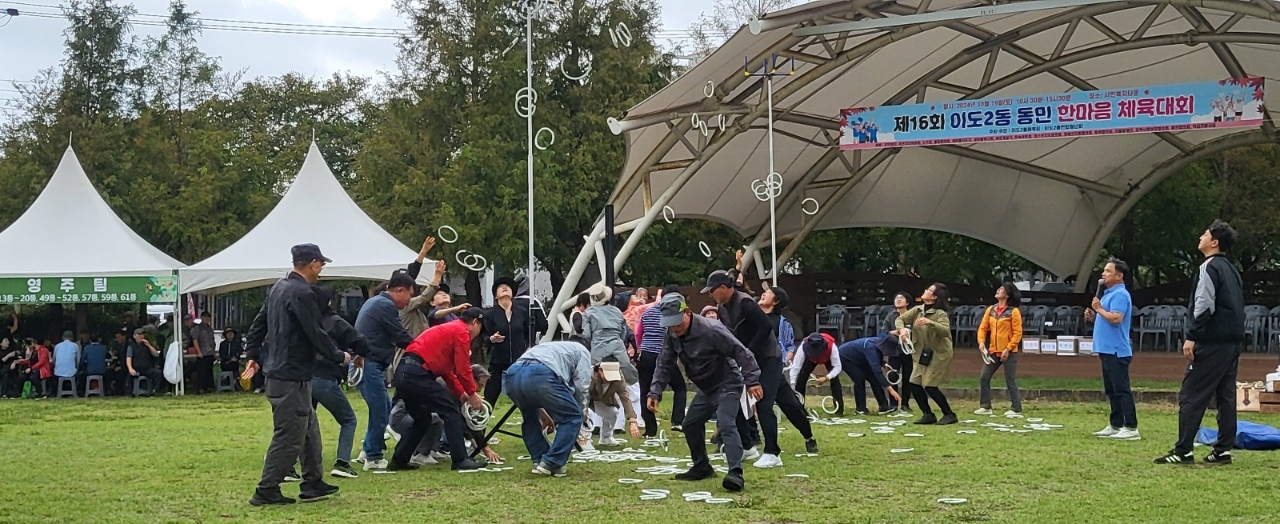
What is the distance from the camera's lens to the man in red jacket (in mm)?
9227

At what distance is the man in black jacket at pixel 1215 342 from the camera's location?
30.0 ft

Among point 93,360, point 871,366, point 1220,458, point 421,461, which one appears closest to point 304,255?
point 421,461

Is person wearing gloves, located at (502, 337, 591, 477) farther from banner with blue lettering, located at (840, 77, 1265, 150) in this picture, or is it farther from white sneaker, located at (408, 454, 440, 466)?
banner with blue lettering, located at (840, 77, 1265, 150)

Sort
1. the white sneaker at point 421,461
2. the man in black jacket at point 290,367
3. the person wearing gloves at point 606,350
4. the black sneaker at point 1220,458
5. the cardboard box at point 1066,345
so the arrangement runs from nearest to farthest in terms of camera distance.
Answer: the man in black jacket at point 290,367, the black sneaker at point 1220,458, the white sneaker at point 421,461, the person wearing gloves at point 606,350, the cardboard box at point 1066,345

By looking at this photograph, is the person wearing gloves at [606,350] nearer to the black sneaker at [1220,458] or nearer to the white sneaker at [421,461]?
the white sneaker at [421,461]

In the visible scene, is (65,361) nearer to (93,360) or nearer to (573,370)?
(93,360)

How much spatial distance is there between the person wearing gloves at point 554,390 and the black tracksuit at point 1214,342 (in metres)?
4.21

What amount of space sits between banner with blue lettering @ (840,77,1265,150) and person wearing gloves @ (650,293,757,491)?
13.2 meters

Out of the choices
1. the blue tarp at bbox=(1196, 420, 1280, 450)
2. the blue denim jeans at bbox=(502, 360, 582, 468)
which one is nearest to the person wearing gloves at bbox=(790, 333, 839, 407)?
the blue tarp at bbox=(1196, 420, 1280, 450)

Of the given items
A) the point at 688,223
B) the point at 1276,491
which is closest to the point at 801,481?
the point at 1276,491

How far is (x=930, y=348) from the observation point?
42.5ft

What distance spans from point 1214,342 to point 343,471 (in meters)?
6.12

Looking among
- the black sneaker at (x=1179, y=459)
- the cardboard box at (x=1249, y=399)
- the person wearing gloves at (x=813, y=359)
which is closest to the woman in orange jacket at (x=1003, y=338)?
the person wearing gloves at (x=813, y=359)

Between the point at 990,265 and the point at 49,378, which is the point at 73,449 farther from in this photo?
the point at 990,265
